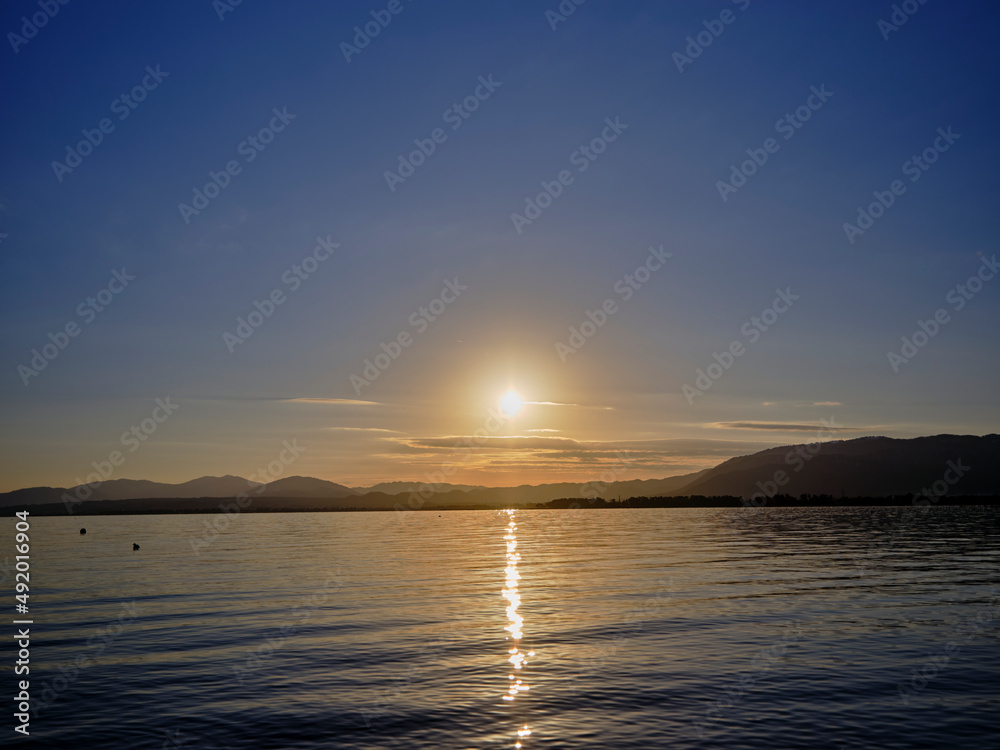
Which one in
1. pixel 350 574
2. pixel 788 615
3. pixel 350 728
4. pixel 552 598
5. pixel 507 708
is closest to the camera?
pixel 350 728

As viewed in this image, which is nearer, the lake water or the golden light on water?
the lake water

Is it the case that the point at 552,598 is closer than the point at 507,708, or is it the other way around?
the point at 507,708

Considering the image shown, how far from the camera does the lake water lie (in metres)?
19.9

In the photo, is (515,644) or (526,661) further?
(515,644)

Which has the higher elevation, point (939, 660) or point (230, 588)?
point (230, 588)

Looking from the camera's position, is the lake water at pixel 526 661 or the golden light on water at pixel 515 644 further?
the golden light on water at pixel 515 644

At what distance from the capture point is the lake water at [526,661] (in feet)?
65.4

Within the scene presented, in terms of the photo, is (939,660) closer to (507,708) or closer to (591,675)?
(591,675)

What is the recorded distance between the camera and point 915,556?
236 feet

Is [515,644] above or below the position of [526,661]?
above

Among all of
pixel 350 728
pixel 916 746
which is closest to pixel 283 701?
pixel 350 728

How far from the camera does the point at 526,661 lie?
27828 mm

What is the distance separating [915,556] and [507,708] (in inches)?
2628

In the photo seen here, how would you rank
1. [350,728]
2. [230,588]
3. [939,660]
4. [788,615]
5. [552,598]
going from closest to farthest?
[350,728], [939,660], [788,615], [552,598], [230,588]
